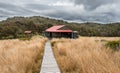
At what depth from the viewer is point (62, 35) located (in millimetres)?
42594

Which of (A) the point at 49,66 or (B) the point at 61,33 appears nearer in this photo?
(A) the point at 49,66

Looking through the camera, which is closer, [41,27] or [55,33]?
[55,33]

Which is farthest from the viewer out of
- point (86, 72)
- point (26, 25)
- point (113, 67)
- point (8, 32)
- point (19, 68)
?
point (26, 25)

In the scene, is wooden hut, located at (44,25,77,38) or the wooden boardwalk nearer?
the wooden boardwalk

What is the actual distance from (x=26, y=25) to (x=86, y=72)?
90960 mm

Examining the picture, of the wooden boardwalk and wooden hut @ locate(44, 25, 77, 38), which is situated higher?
the wooden boardwalk

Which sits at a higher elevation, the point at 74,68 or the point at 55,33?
the point at 74,68

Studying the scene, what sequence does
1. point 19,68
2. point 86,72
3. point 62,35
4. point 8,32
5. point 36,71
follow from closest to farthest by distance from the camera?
point 86,72 < point 19,68 < point 36,71 < point 62,35 < point 8,32

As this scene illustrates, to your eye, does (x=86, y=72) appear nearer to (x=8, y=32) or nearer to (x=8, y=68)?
(x=8, y=68)

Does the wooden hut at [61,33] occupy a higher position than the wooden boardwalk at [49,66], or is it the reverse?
the wooden boardwalk at [49,66]

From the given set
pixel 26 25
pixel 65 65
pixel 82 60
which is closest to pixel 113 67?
pixel 82 60


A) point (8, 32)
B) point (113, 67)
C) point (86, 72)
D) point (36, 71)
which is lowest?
point (8, 32)

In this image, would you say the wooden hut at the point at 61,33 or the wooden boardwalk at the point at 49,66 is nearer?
the wooden boardwalk at the point at 49,66

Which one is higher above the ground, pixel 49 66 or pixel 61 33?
pixel 49 66
